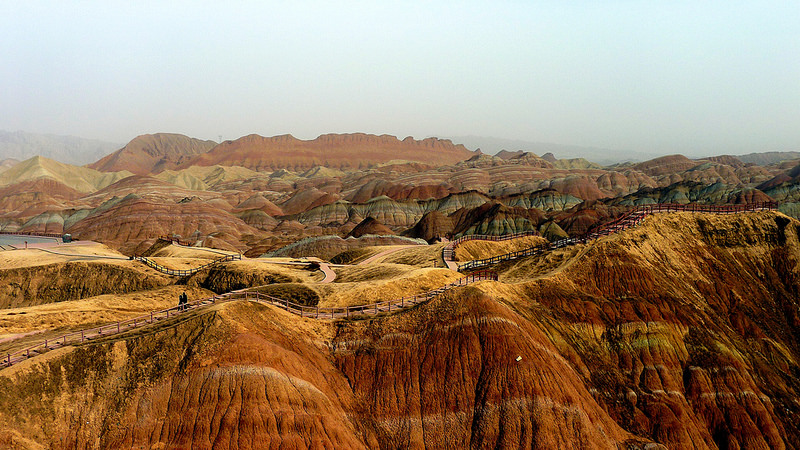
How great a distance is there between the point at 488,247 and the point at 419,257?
11.1 metres

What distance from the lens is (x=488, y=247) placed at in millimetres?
78188

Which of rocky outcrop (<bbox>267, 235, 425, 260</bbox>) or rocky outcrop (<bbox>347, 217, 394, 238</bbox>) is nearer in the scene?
rocky outcrop (<bbox>267, 235, 425, 260</bbox>)

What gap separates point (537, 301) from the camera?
48531 millimetres

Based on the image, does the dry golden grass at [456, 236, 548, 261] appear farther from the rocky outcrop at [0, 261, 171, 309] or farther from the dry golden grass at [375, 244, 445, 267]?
the rocky outcrop at [0, 261, 171, 309]

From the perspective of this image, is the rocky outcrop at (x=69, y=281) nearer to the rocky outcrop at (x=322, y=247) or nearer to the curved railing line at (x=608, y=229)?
the curved railing line at (x=608, y=229)

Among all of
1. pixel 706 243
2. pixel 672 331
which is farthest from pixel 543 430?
pixel 706 243

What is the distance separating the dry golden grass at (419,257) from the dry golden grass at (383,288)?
18.1 metres

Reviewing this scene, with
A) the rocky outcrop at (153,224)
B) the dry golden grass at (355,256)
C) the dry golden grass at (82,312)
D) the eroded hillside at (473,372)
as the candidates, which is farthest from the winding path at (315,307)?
the rocky outcrop at (153,224)

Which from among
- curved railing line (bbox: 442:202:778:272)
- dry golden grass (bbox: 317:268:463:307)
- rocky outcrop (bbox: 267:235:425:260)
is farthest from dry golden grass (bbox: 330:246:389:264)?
dry golden grass (bbox: 317:268:463:307)

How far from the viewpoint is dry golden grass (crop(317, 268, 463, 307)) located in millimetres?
46750

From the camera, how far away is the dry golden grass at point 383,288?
4675 cm

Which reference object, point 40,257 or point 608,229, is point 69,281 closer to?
point 40,257

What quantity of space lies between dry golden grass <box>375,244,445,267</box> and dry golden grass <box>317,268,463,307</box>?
18134 mm

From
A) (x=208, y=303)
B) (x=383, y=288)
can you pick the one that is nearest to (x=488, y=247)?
(x=383, y=288)
